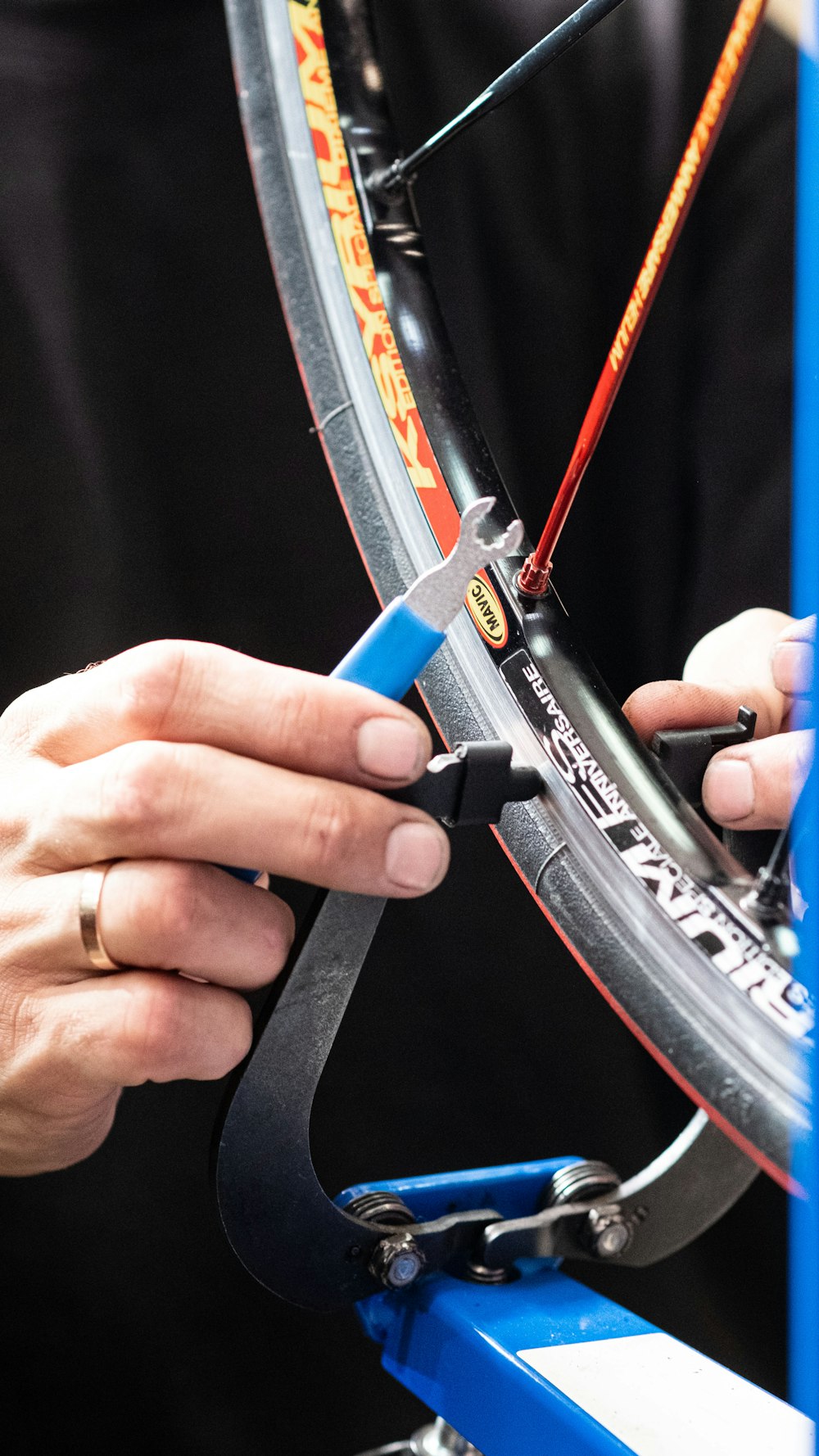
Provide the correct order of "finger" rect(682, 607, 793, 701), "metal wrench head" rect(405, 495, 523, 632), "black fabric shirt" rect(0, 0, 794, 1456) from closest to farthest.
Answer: "metal wrench head" rect(405, 495, 523, 632) < "finger" rect(682, 607, 793, 701) < "black fabric shirt" rect(0, 0, 794, 1456)

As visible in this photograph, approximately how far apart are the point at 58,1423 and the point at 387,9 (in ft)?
3.58

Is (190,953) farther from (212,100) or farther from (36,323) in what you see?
(212,100)

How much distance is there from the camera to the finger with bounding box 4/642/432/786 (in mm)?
327

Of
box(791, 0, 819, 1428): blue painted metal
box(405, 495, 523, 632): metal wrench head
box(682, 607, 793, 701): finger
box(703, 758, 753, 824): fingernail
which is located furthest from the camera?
box(682, 607, 793, 701): finger

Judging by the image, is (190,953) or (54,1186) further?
(54,1186)

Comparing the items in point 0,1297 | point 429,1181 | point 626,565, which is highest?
point 626,565

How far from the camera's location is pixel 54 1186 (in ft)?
2.65

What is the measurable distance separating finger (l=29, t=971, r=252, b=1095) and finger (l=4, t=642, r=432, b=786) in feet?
0.27

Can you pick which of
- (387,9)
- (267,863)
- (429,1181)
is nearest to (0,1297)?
(429,1181)

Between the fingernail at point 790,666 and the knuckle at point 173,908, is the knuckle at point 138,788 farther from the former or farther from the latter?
the fingernail at point 790,666

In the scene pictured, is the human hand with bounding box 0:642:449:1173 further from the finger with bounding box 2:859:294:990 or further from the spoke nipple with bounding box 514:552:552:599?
the spoke nipple with bounding box 514:552:552:599

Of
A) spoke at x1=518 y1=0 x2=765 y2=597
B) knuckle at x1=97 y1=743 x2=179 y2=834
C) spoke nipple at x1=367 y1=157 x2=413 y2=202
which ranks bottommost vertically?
knuckle at x1=97 y1=743 x2=179 y2=834

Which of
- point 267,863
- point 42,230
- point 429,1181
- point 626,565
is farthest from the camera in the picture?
point 626,565

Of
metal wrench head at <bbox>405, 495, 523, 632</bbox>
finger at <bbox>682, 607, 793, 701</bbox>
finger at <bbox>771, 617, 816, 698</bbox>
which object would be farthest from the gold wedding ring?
finger at <bbox>682, 607, 793, 701</bbox>
